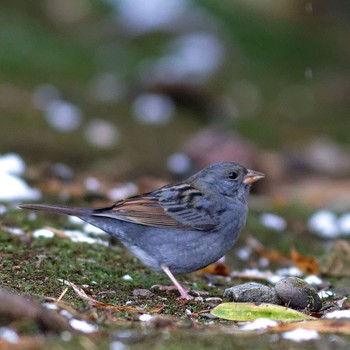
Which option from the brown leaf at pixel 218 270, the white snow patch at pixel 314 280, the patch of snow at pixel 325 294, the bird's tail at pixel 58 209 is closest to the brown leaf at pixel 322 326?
the patch of snow at pixel 325 294

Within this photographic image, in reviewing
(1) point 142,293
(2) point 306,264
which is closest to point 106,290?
(1) point 142,293

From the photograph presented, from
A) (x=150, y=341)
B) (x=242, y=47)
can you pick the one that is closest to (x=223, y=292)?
(x=150, y=341)

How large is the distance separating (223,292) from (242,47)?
984cm

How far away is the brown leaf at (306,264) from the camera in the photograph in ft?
19.7

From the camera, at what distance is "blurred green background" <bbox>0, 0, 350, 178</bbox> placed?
32.0 feet

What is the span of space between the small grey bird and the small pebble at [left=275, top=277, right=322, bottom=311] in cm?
61

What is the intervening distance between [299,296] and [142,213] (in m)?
1.16

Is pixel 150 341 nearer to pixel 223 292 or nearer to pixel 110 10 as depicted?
pixel 223 292

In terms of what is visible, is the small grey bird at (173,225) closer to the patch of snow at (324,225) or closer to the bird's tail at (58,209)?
the bird's tail at (58,209)

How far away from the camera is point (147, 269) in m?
5.67

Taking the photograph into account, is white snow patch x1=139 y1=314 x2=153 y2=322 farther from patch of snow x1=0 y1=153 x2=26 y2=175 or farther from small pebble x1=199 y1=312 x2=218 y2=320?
patch of snow x1=0 y1=153 x2=26 y2=175

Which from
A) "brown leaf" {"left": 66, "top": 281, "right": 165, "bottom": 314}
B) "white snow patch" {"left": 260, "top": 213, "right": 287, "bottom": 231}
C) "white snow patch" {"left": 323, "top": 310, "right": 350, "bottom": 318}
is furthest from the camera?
"white snow patch" {"left": 260, "top": 213, "right": 287, "bottom": 231}

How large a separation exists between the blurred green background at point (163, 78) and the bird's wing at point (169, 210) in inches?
112

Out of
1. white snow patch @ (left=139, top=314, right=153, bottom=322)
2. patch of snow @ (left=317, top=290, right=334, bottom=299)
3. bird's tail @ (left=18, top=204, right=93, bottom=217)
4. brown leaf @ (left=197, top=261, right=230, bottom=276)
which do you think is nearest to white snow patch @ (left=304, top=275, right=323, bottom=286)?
patch of snow @ (left=317, top=290, right=334, bottom=299)
